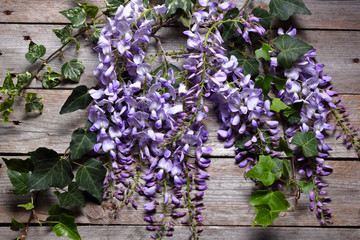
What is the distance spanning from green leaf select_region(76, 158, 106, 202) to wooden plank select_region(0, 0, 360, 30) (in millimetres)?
594

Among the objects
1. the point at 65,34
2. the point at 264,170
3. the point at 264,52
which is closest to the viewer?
the point at 264,170

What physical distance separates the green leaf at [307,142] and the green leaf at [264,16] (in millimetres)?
426

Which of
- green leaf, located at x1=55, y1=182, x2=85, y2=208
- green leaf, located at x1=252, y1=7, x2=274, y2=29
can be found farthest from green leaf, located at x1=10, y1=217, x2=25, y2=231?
green leaf, located at x1=252, y1=7, x2=274, y2=29

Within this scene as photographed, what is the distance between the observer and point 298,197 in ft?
4.19

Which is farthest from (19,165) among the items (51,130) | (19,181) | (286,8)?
(286,8)

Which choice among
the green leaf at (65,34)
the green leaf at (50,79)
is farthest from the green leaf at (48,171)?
the green leaf at (65,34)

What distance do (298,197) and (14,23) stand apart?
1.26m

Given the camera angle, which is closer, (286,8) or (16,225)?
(16,225)

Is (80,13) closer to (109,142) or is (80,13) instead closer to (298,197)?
(109,142)

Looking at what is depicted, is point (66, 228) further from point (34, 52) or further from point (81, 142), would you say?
point (34, 52)

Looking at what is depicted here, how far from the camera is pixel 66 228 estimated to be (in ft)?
3.97

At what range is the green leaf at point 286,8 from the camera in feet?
4.48

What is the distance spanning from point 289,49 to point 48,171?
0.94m

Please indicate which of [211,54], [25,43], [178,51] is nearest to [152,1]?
[178,51]
